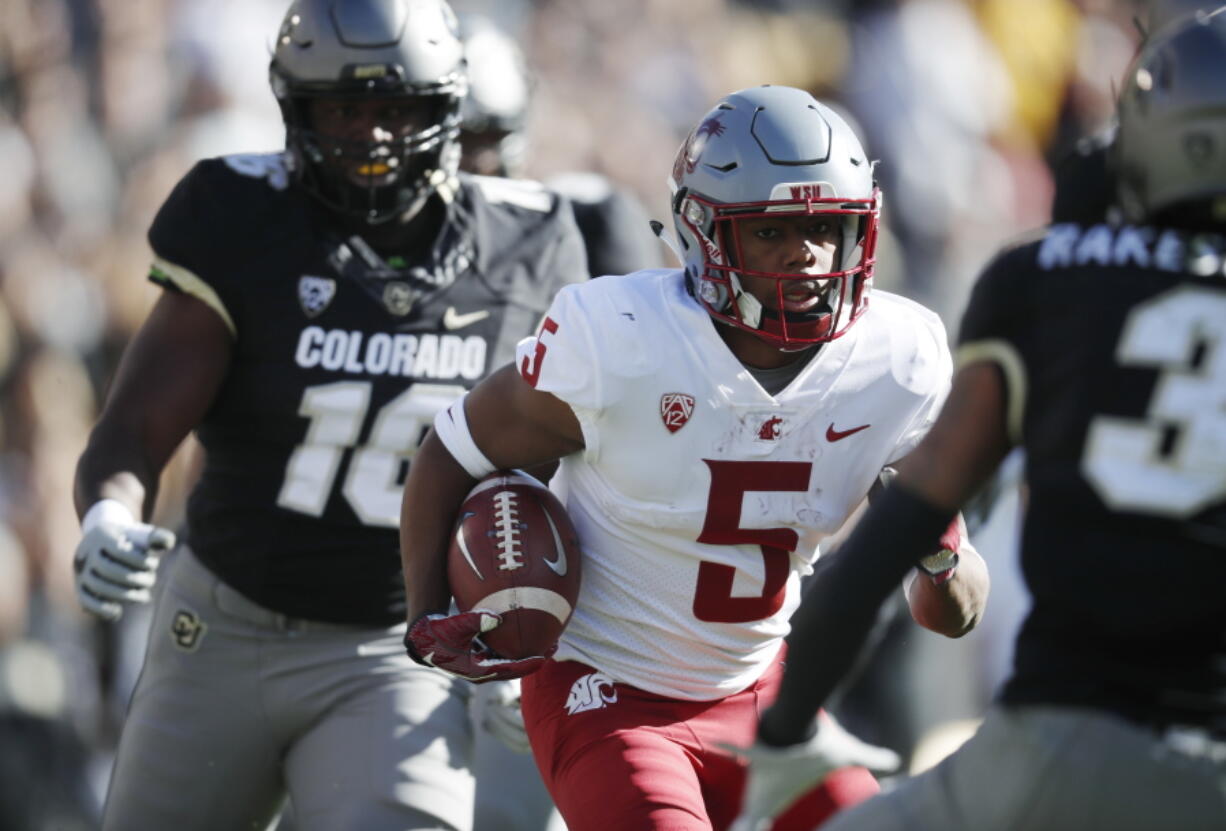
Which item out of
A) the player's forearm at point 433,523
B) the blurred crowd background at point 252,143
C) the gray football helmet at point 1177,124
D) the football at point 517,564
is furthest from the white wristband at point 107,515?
the blurred crowd background at point 252,143

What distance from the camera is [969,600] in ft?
10.8

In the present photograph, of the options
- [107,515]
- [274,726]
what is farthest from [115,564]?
[274,726]

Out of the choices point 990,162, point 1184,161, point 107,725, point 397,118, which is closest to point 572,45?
point 990,162

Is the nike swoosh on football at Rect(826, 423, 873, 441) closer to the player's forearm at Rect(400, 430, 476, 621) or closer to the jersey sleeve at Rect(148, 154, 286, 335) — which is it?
the player's forearm at Rect(400, 430, 476, 621)

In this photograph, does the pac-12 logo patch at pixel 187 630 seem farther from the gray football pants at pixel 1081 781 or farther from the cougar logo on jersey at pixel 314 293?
the gray football pants at pixel 1081 781

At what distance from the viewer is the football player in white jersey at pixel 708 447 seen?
3229 mm

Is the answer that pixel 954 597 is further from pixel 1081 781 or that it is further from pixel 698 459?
pixel 1081 781

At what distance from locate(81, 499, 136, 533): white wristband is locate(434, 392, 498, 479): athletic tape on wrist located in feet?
2.45

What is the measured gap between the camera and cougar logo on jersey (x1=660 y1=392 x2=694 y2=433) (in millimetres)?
3217

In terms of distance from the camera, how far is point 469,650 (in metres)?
3.27

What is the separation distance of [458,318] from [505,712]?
2.86 ft

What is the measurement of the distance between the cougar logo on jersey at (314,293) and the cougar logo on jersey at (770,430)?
1164 millimetres

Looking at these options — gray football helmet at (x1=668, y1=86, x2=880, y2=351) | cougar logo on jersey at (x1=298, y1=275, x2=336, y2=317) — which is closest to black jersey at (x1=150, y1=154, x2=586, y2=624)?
cougar logo on jersey at (x1=298, y1=275, x2=336, y2=317)

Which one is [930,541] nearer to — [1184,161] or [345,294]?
[1184,161]
